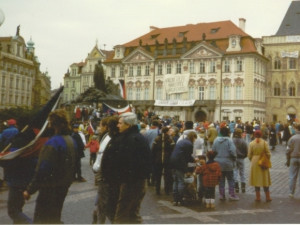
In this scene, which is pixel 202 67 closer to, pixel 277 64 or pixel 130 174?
pixel 277 64

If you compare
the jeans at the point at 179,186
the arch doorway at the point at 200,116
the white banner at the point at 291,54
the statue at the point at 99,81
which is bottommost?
the jeans at the point at 179,186

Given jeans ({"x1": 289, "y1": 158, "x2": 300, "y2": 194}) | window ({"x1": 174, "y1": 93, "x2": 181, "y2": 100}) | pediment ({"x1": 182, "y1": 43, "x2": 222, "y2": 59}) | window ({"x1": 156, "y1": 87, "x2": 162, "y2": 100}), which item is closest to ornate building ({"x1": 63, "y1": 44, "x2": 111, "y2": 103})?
window ({"x1": 156, "y1": 87, "x2": 162, "y2": 100})

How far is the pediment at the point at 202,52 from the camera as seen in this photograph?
46.6m

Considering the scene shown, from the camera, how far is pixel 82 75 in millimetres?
60344

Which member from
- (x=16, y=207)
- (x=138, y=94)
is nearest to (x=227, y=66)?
(x=138, y=94)

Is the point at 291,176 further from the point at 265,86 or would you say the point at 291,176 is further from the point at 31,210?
the point at 265,86

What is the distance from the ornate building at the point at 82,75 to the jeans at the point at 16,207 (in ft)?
166

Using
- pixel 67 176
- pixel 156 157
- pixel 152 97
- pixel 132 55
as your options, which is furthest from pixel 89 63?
pixel 67 176

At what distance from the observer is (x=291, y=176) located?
8945 mm

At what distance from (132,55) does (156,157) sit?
144ft

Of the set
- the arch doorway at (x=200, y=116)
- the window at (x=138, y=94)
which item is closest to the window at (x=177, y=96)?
the arch doorway at (x=200, y=116)

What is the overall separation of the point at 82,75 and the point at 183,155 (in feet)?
177

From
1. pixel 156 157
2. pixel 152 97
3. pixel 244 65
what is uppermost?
pixel 244 65

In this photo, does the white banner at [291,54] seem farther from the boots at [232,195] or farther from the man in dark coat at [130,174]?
the man in dark coat at [130,174]
